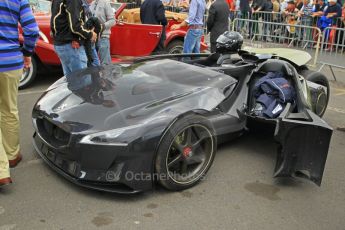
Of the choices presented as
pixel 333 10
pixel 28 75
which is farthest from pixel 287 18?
pixel 28 75

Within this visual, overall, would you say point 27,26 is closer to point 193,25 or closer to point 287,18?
point 193,25

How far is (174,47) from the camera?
8.51 m

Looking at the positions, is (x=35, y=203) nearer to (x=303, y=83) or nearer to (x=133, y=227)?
(x=133, y=227)

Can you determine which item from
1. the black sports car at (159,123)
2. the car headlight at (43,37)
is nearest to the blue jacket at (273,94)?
the black sports car at (159,123)

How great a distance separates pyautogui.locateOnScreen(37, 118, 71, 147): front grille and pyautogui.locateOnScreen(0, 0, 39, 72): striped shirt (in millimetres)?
534

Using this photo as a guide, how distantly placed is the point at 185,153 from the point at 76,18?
90.2 inches

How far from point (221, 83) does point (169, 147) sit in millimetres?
1121

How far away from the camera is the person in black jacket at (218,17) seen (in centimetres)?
820

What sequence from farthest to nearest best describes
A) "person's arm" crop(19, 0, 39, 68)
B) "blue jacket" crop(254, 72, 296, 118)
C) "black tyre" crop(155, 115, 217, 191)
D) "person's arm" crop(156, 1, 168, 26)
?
"person's arm" crop(156, 1, 168, 26) < "blue jacket" crop(254, 72, 296, 118) < "person's arm" crop(19, 0, 39, 68) < "black tyre" crop(155, 115, 217, 191)

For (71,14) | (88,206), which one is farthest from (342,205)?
(71,14)

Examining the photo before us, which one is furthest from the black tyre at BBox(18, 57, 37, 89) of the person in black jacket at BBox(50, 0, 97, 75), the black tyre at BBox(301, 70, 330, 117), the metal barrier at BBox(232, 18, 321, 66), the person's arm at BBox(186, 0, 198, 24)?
the metal barrier at BBox(232, 18, 321, 66)

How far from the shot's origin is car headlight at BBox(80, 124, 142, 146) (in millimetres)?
3064

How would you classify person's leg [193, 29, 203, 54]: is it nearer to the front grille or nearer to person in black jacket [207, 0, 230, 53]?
person in black jacket [207, 0, 230, 53]

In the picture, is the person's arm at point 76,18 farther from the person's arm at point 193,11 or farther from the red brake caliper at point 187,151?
the person's arm at point 193,11
